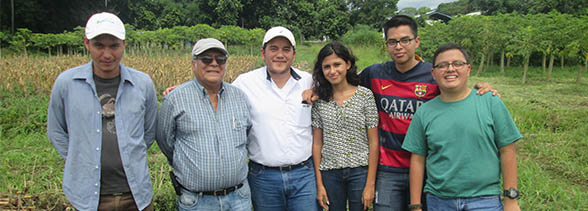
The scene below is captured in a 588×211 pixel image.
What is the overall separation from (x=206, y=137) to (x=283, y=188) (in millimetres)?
692

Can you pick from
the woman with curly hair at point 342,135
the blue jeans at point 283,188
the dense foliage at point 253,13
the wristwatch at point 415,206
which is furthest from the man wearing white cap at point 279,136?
the dense foliage at point 253,13

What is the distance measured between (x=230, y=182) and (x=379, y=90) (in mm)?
1269

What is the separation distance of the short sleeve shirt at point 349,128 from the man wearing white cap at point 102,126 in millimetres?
1255

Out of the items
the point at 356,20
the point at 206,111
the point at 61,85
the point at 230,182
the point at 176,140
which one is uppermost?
the point at 356,20

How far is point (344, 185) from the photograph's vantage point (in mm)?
2584

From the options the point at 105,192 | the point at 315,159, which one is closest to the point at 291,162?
the point at 315,159

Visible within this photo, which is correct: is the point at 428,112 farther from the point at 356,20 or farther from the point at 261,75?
the point at 356,20

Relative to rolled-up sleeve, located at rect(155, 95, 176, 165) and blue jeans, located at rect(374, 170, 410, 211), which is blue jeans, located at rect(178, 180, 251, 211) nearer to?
rolled-up sleeve, located at rect(155, 95, 176, 165)

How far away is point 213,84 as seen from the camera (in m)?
2.30

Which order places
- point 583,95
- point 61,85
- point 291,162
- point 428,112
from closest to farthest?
point 61,85 < point 428,112 < point 291,162 < point 583,95

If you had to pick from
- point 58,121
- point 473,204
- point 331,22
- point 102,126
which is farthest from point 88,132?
point 331,22

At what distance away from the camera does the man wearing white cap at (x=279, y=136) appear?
2.49m

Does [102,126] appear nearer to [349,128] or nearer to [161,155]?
[349,128]

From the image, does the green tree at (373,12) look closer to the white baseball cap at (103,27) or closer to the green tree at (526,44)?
the green tree at (526,44)
